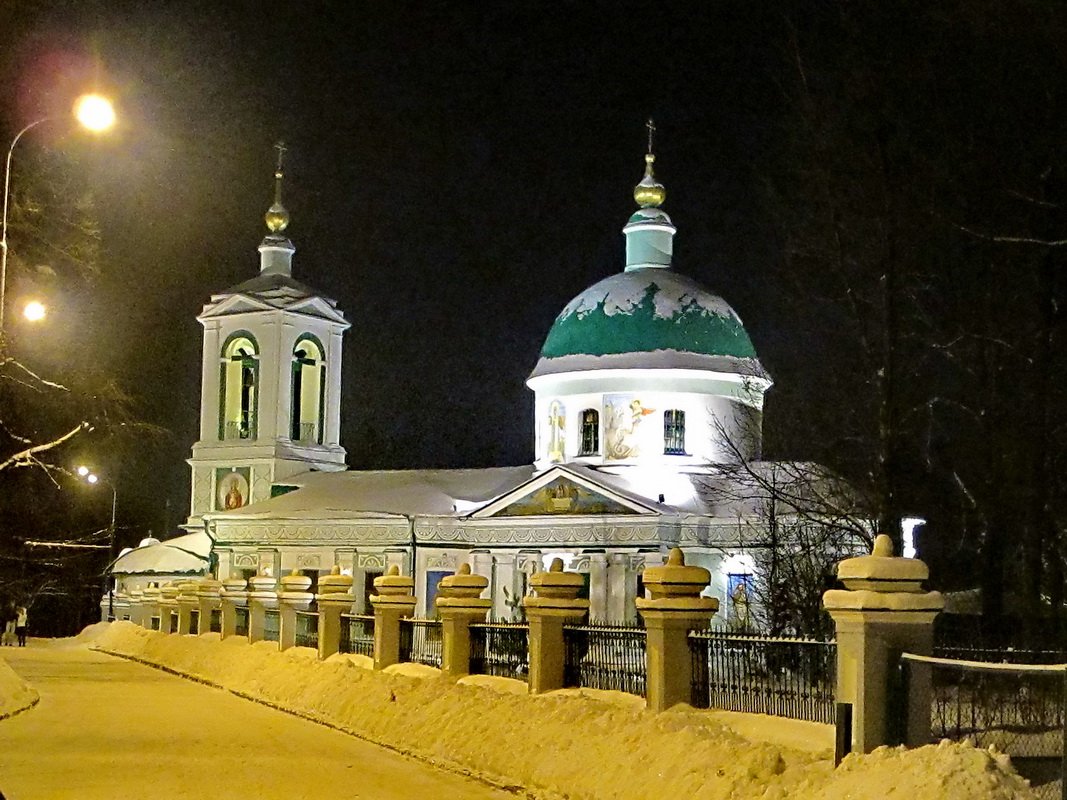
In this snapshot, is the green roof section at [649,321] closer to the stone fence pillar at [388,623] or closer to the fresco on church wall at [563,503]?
the fresco on church wall at [563,503]

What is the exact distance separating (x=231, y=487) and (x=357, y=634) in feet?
99.1

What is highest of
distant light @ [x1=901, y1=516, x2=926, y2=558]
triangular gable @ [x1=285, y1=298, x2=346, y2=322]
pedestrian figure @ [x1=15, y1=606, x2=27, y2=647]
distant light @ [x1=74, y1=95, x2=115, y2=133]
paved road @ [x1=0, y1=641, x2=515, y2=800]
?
triangular gable @ [x1=285, y1=298, x2=346, y2=322]

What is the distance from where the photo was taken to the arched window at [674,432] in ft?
158

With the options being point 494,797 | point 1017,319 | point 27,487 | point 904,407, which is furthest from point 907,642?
point 27,487

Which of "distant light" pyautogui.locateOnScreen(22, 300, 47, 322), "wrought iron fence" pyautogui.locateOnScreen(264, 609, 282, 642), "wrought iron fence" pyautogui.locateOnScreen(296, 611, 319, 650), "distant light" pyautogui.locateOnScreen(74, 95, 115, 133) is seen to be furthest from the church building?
"distant light" pyautogui.locateOnScreen(74, 95, 115, 133)

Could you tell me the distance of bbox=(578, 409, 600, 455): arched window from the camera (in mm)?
48906

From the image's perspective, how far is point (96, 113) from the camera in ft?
54.8

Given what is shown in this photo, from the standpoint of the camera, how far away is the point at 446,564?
4819 centimetres

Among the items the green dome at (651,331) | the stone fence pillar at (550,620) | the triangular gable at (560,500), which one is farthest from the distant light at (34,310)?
the green dome at (651,331)

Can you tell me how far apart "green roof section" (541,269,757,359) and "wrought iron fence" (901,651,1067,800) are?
34.0m

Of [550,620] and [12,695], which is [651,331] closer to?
[12,695]

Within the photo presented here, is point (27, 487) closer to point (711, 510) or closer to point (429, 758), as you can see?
point (711, 510)

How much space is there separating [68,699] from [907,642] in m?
15.6

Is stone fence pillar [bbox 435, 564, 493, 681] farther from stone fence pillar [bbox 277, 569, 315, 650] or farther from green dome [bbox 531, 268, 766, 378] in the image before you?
green dome [bbox 531, 268, 766, 378]
